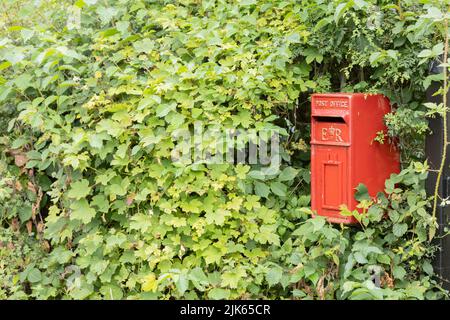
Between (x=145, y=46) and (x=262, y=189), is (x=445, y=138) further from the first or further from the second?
(x=145, y=46)

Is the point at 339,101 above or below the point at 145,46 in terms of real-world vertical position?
below

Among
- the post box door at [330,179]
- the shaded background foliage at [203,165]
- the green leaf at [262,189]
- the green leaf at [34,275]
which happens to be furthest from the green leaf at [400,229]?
the green leaf at [34,275]

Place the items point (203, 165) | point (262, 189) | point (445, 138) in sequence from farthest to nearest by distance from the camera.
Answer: point (262, 189) → point (203, 165) → point (445, 138)

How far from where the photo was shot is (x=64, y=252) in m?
4.48

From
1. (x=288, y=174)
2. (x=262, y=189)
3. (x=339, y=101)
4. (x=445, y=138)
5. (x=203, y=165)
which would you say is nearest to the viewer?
(x=445, y=138)

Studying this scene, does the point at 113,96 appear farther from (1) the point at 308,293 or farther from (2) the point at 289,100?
(1) the point at 308,293

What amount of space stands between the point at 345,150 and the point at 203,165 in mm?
884

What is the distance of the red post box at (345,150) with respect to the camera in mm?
Answer: 4012

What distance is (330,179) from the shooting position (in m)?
4.12

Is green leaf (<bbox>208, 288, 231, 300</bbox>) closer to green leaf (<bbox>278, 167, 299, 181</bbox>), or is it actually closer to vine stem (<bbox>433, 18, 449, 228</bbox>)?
green leaf (<bbox>278, 167, 299, 181</bbox>)

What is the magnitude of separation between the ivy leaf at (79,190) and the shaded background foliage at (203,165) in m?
0.01

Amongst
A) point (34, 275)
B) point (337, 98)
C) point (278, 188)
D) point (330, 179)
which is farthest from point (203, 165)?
point (34, 275)

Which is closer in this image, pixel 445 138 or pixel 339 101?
pixel 445 138

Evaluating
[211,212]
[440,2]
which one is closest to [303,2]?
[440,2]
